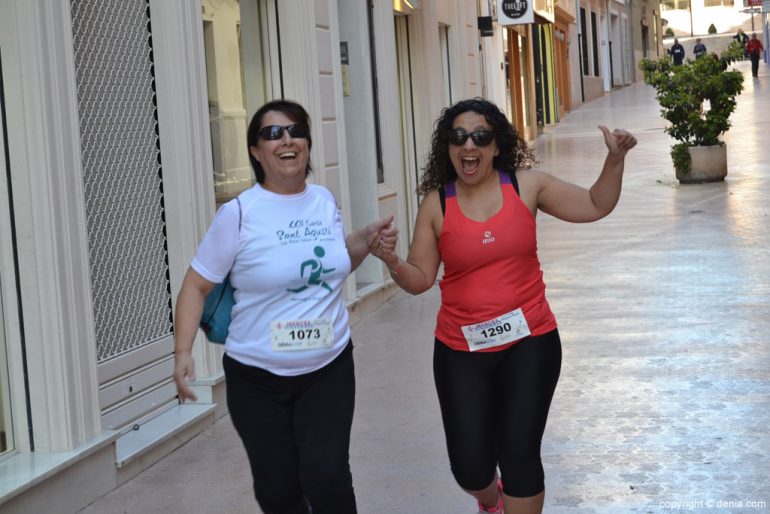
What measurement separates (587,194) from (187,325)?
1.49 meters

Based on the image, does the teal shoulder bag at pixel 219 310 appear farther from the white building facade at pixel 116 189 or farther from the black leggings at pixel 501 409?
the white building facade at pixel 116 189

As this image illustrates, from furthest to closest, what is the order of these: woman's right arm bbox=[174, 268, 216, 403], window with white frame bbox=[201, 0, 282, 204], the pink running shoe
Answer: window with white frame bbox=[201, 0, 282, 204], the pink running shoe, woman's right arm bbox=[174, 268, 216, 403]

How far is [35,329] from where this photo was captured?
544 centimetres

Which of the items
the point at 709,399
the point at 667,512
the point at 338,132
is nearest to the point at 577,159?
the point at 338,132

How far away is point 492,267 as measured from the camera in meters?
4.44

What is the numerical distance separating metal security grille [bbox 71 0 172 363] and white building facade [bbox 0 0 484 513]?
0.4 inches

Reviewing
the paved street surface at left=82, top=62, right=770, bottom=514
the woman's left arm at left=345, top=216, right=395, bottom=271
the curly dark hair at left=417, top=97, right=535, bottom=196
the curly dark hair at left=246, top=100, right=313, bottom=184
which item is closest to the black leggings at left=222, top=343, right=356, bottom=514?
the woman's left arm at left=345, top=216, right=395, bottom=271

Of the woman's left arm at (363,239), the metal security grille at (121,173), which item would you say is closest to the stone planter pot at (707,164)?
the metal security grille at (121,173)

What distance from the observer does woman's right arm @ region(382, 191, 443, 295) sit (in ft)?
14.9

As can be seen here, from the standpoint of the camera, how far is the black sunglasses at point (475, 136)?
448 cm

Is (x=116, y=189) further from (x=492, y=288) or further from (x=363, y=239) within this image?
(x=492, y=288)

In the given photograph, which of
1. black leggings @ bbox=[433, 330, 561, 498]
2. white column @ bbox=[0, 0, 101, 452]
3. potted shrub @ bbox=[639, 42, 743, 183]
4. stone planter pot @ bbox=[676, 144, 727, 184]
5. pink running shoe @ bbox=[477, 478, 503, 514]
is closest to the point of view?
black leggings @ bbox=[433, 330, 561, 498]

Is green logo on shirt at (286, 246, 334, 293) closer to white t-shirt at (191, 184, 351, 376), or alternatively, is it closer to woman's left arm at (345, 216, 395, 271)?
white t-shirt at (191, 184, 351, 376)

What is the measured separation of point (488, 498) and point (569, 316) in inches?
213
